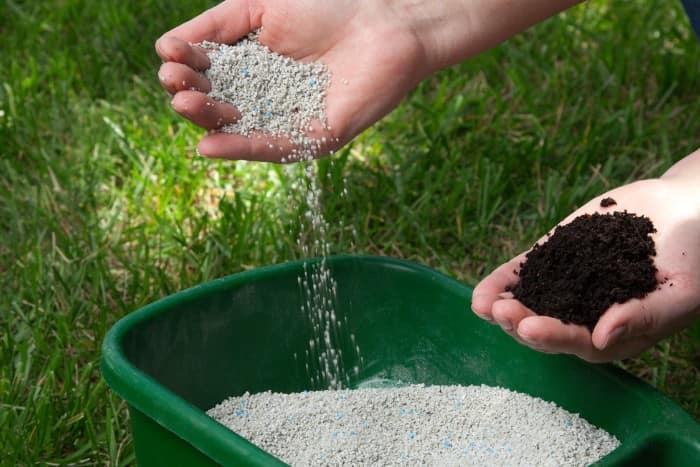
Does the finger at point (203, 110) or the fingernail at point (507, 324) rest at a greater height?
the finger at point (203, 110)

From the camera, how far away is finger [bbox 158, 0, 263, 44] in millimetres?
1568

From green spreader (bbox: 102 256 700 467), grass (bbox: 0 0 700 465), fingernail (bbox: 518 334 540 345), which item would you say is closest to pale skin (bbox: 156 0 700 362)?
fingernail (bbox: 518 334 540 345)

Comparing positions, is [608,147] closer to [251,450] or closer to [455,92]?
[455,92]

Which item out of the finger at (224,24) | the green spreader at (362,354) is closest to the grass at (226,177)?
the green spreader at (362,354)

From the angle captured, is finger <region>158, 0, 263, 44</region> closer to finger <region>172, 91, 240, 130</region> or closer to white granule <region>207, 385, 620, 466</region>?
finger <region>172, 91, 240, 130</region>

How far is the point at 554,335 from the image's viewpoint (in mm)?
1202

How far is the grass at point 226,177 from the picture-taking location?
1.67 m

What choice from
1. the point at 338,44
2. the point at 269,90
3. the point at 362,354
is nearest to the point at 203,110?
the point at 269,90

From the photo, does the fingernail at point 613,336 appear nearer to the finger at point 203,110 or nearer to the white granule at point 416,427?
the white granule at point 416,427

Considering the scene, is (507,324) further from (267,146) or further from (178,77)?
(178,77)

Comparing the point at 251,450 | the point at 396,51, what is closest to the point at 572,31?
the point at 396,51

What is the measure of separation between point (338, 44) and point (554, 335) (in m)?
0.69

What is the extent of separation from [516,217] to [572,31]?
874 millimetres

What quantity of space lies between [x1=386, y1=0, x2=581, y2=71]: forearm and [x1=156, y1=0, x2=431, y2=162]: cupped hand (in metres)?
0.03
